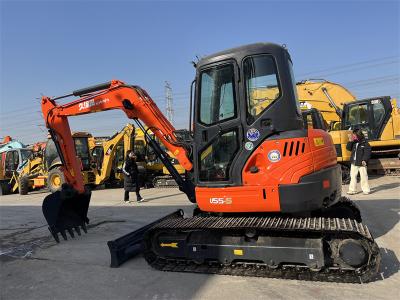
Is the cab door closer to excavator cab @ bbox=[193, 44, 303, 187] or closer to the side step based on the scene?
excavator cab @ bbox=[193, 44, 303, 187]

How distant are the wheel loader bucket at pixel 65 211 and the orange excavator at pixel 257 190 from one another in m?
2.09

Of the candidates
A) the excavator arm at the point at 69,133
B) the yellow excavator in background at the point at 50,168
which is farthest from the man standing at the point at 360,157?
the yellow excavator in background at the point at 50,168

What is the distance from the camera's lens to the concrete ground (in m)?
4.46

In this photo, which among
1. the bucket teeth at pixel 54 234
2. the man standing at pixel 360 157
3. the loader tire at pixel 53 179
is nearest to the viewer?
the bucket teeth at pixel 54 234

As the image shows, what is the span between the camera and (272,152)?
5004 millimetres

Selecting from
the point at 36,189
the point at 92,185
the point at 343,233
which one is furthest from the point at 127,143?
the point at 343,233

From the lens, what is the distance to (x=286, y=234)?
4.95 metres

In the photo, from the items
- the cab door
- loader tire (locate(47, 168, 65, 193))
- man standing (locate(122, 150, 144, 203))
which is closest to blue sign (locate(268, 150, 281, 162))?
the cab door

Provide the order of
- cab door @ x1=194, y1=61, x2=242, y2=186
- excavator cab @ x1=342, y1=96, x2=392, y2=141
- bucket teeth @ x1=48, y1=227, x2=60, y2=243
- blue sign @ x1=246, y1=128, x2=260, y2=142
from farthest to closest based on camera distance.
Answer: excavator cab @ x1=342, y1=96, x2=392, y2=141 < bucket teeth @ x1=48, y1=227, x2=60, y2=243 < cab door @ x1=194, y1=61, x2=242, y2=186 < blue sign @ x1=246, y1=128, x2=260, y2=142

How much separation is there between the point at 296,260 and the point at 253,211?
2.57 ft

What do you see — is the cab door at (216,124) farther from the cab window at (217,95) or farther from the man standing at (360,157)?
the man standing at (360,157)

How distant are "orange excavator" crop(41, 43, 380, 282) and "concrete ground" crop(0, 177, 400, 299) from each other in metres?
0.21

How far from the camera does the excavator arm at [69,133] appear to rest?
22.4 feet

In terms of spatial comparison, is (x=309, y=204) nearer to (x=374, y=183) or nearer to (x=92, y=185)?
(x=374, y=183)
